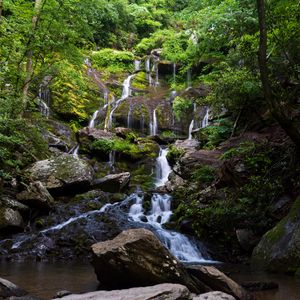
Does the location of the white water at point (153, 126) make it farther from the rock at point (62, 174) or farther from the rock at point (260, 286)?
the rock at point (260, 286)

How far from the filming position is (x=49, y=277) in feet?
22.7

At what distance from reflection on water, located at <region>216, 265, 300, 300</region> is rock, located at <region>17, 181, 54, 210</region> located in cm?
575

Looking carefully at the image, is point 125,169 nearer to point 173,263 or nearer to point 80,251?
point 80,251

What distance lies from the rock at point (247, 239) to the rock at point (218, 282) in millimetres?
3948

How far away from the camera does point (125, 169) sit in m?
17.6

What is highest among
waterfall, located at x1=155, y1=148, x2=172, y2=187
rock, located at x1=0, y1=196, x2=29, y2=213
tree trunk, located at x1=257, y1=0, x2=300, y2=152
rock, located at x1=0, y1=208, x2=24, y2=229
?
tree trunk, located at x1=257, y1=0, x2=300, y2=152

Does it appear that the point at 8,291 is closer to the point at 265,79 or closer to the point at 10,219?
the point at 10,219

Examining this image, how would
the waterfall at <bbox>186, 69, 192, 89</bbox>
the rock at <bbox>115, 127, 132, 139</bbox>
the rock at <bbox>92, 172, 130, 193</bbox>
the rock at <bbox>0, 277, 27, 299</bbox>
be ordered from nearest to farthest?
the rock at <bbox>0, 277, 27, 299</bbox>, the rock at <bbox>92, 172, 130, 193</bbox>, the rock at <bbox>115, 127, 132, 139</bbox>, the waterfall at <bbox>186, 69, 192, 89</bbox>

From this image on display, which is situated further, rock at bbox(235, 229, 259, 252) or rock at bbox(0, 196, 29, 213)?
rock at bbox(0, 196, 29, 213)

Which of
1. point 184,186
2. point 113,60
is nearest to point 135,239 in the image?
point 184,186

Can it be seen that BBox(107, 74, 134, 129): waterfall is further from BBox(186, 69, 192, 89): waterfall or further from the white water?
BBox(186, 69, 192, 89): waterfall

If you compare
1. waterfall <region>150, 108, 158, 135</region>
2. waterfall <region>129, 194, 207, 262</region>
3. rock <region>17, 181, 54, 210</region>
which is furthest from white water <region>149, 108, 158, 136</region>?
rock <region>17, 181, 54, 210</region>

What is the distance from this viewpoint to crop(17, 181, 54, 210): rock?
1120 centimetres

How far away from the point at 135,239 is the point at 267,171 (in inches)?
213
